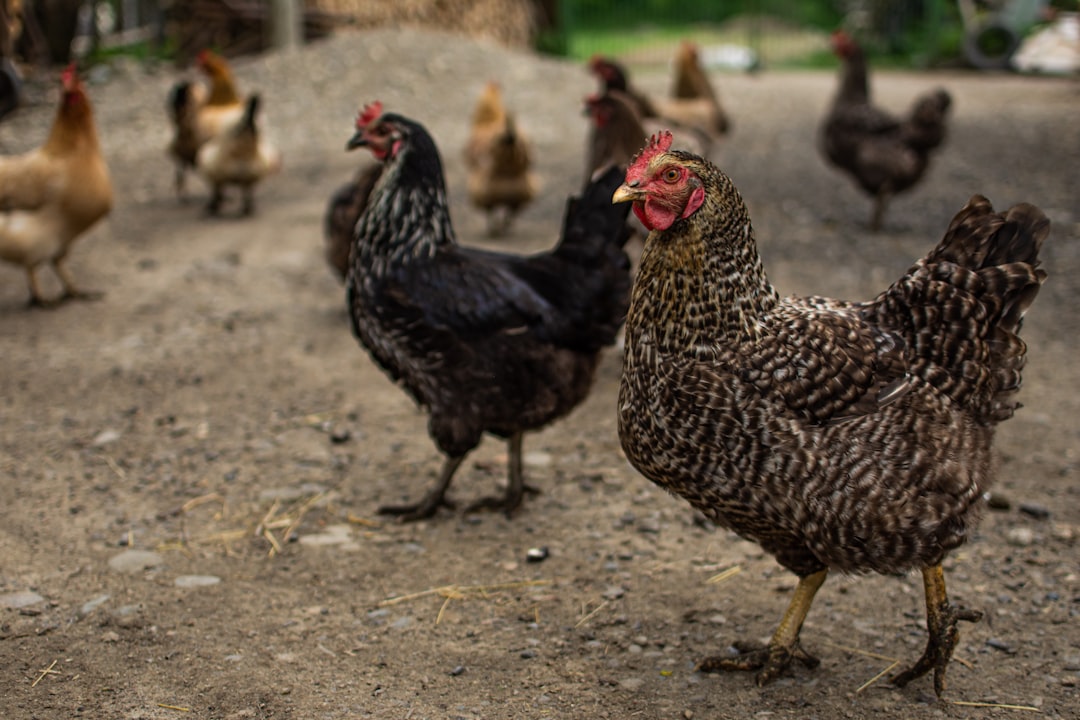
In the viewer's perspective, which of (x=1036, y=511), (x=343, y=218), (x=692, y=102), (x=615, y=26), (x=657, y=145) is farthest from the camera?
(x=615, y=26)

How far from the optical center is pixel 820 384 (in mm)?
3230

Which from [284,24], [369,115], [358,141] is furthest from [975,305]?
[284,24]

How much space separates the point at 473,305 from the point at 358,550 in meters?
1.21

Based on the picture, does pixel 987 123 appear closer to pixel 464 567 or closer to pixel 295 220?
pixel 295 220

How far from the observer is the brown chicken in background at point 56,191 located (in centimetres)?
709

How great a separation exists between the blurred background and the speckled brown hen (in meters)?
11.7

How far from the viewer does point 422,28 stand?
58.0 ft

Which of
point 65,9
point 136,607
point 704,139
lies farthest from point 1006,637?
point 65,9

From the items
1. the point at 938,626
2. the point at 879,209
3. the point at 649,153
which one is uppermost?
the point at 649,153

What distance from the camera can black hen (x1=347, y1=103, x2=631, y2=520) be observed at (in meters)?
4.52

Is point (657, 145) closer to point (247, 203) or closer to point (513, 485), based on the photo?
point (513, 485)

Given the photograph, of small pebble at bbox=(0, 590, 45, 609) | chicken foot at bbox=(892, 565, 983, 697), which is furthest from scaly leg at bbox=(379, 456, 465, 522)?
chicken foot at bbox=(892, 565, 983, 697)

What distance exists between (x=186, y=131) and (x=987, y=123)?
10395mm

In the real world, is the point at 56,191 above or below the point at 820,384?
below
